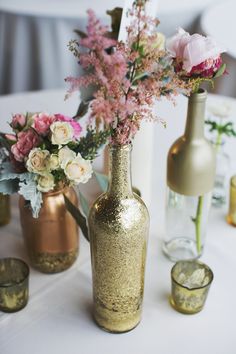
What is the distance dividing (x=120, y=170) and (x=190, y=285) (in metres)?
0.27

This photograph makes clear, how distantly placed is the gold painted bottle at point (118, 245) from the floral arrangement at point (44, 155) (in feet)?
0.31

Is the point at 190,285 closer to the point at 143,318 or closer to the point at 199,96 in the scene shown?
the point at 143,318

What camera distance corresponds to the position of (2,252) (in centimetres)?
96

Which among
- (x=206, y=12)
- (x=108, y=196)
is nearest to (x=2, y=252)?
(x=108, y=196)

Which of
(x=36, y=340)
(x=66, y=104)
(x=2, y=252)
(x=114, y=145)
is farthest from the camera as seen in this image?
(x=66, y=104)

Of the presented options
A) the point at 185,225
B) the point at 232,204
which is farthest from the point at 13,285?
the point at 232,204

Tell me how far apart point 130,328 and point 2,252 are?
1.01 ft

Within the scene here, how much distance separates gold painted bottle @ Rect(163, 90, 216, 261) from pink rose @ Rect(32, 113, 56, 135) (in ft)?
0.73

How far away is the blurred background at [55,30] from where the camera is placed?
7.01 feet

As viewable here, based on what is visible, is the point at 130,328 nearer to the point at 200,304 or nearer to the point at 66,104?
the point at 200,304

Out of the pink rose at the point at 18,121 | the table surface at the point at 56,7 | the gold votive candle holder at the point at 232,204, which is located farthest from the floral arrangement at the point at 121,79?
the table surface at the point at 56,7

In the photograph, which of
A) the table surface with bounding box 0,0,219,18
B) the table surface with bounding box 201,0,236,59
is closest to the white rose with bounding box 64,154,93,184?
the table surface with bounding box 201,0,236,59

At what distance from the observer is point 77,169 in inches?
30.3

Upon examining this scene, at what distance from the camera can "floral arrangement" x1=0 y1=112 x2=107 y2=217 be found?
770 millimetres
